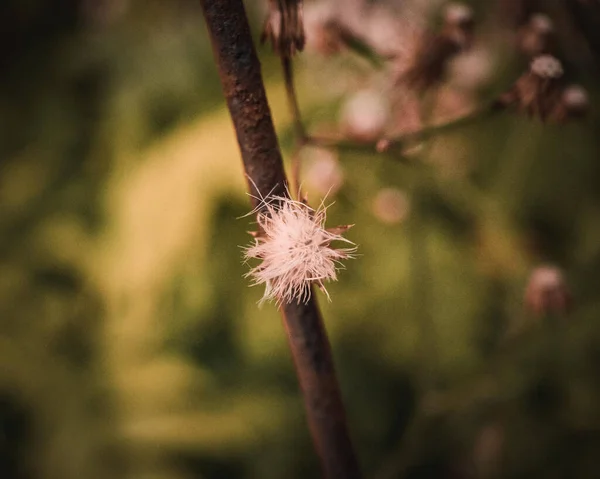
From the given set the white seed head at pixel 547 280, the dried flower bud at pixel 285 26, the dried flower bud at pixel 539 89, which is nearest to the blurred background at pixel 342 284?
the white seed head at pixel 547 280

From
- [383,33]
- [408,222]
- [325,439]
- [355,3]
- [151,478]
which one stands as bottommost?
[325,439]

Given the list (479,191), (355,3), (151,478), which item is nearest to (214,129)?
(355,3)

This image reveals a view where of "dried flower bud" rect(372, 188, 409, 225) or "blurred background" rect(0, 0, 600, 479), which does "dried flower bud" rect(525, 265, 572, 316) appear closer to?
"blurred background" rect(0, 0, 600, 479)

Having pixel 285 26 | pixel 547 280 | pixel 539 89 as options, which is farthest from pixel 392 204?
pixel 285 26

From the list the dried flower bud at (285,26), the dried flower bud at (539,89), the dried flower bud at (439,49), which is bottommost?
the dried flower bud at (285,26)

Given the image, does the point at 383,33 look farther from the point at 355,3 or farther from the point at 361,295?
the point at 361,295

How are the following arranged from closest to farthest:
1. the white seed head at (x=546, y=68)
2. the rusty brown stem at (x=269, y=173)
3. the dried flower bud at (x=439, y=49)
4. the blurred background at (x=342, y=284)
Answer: the rusty brown stem at (x=269, y=173), the white seed head at (x=546, y=68), the dried flower bud at (x=439, y=49), the blurred background at (x=342, y=284)

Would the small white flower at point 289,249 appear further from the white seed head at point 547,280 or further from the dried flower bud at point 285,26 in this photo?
the white seed head at point 547,280
